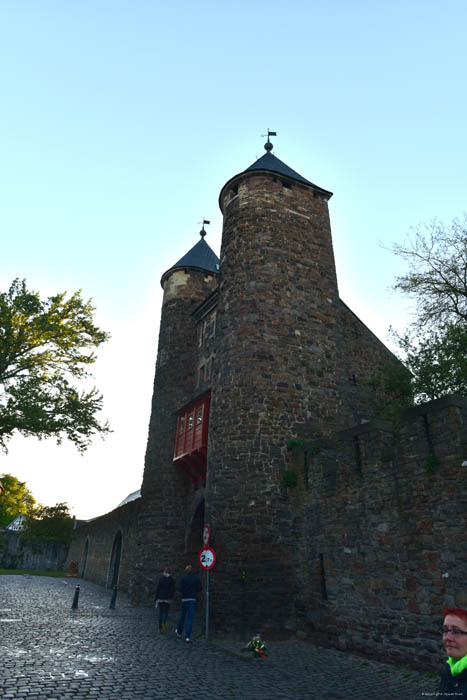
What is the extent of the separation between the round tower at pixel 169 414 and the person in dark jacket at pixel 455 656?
15.9m

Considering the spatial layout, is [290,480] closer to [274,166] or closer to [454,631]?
[454,631]

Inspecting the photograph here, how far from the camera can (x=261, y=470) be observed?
11.4m

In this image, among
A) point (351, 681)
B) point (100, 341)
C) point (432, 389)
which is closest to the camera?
point (351, 681)

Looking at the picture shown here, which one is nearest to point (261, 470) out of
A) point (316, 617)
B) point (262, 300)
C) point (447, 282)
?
point (316, 617)

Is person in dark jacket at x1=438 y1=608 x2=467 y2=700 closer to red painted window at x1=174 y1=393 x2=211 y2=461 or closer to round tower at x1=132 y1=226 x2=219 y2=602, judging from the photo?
red painted window at x1=174 y1=393 x2=211 y2=461

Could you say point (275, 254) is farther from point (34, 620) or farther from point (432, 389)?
point (34, 620)

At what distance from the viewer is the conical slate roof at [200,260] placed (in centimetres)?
2242

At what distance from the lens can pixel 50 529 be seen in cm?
4812

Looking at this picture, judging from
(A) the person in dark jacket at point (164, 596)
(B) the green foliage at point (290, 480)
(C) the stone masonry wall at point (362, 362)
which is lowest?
(A) the person in dark jacket at point (164, 596)

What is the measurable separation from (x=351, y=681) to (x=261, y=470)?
517 cm

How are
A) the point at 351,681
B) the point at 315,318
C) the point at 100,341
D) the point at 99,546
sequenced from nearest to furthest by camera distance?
the point at 351,681, the point at 315,318, the point at 100,341, the point at 99,546

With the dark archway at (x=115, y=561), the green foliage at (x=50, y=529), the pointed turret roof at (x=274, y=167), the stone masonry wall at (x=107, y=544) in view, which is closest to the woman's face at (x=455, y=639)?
the pointed turret roof at (x=274, y=167)

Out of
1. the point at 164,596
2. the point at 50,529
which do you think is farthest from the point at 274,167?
the point at 50,529

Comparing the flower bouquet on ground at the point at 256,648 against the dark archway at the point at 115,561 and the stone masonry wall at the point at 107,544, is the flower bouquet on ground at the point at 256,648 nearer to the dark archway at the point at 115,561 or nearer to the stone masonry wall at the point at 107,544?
the stone masonry wall at the point at 107,544
